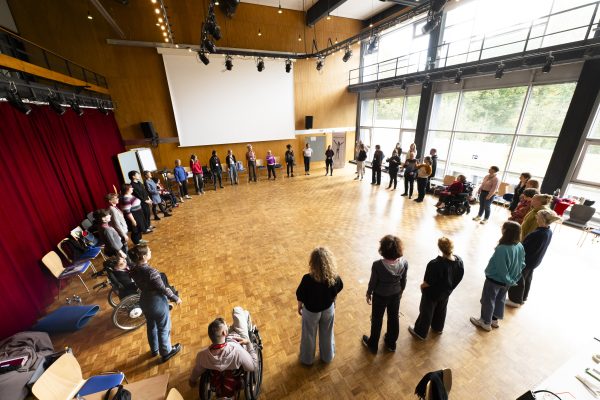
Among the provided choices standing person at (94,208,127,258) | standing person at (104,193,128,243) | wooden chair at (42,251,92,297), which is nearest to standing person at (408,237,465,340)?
standing person at (94,208,127,258)

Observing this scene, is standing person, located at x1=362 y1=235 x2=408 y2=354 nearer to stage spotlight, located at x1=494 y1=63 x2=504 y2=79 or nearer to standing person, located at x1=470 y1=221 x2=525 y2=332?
standing person, located at x1=470 y1=221 x2=525 y2=332

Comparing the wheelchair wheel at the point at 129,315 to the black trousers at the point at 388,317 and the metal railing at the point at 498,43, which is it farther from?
the metal railing at the point at 498,43

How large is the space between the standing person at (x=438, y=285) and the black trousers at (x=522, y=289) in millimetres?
1273

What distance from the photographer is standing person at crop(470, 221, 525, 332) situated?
251 cm

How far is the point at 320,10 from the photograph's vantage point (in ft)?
30.1

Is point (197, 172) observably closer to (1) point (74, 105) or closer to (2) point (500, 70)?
(1) point (74, 105)

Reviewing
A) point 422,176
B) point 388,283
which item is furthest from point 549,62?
point 388,283

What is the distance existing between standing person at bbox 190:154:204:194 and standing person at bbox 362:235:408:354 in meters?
7.49

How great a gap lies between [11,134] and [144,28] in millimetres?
6517

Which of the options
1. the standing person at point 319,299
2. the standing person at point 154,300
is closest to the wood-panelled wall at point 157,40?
the standing person at point 154,300

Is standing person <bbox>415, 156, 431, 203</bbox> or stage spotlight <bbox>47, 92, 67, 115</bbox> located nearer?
stage spotlight <bbox>47, 92, 67, 115</bbox>

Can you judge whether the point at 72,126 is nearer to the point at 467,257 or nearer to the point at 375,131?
the point at 467,257

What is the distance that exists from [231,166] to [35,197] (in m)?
6.00

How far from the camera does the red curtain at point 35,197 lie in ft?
9.68
